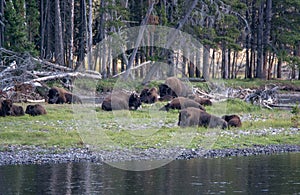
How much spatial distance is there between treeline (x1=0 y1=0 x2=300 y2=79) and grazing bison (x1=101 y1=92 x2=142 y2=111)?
9969 millimetres

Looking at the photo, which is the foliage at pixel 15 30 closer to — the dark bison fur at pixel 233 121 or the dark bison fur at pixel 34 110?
the dark bison fur at pixel 34 110

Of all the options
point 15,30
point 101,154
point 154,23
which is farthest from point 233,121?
point 15,30

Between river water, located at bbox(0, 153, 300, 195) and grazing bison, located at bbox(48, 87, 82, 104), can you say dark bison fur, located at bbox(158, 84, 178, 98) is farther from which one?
river water, located at bbox(0, 153, 300, 195)

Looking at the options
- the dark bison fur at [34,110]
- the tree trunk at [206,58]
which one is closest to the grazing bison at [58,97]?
the dark bison fur at [34,110]

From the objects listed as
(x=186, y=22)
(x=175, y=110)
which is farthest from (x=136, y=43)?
(x=175, y=110)

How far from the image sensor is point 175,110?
3319 cm

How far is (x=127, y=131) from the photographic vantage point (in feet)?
88.8

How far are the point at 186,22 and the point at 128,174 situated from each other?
32.5 metres

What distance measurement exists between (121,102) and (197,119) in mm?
6300

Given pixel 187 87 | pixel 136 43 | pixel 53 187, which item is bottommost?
pixel 53 187

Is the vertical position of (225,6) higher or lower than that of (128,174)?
higher

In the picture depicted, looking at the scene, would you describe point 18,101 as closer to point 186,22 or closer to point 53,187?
point 53,187

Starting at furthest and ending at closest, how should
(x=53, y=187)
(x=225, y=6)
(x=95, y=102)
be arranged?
(x=225, y=6), (x=95, y=102), (x=53, y=187)

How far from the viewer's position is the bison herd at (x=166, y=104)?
28188mm
